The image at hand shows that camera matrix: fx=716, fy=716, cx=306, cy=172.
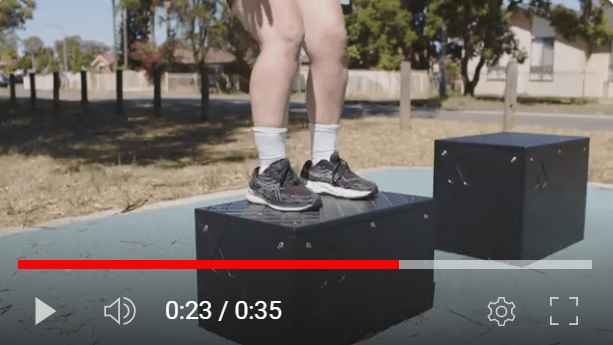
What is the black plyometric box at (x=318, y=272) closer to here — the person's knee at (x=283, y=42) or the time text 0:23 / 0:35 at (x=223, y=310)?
the time text 0:23 / 0:35 at (x=223, y=310)

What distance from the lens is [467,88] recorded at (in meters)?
27.1

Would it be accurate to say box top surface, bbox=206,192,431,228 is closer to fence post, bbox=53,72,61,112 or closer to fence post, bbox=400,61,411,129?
fence post, bbox=400,61,411,129

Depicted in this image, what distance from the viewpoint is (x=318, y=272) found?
229 cm

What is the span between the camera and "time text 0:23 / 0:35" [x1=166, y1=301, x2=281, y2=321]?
2.32m

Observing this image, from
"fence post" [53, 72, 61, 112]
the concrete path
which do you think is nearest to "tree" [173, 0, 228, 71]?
"fence post" [53, 72, 61, 112]

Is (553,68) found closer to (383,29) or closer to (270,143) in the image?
(383,29)

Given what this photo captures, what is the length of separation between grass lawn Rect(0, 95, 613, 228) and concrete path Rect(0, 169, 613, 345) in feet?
2.55

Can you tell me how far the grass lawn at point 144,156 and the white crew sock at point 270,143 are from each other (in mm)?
2278

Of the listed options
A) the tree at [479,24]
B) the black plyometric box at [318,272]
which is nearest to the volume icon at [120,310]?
the black plyometric box at [318,272]

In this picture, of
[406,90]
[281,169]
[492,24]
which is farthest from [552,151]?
[492,24]

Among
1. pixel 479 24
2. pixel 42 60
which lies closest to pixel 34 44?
pixel 42 60

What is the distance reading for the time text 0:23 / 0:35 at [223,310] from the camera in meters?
2.32

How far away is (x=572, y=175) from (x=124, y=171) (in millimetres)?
4261

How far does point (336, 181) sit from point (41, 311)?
1.23 m
